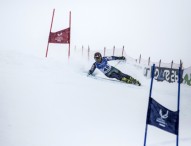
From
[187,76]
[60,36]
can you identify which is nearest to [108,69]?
[60,36]

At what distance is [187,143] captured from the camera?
4168 mm

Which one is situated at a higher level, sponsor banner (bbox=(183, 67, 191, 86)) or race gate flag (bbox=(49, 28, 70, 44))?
race gate flag (bbox=(49, 28, 70, 44))

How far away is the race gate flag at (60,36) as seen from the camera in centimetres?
693

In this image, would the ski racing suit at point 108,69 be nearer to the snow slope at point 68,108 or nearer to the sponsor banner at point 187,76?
the snow slope at point 68,108

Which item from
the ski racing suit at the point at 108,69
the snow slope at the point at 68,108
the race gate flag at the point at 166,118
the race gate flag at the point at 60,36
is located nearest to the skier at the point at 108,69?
the ski racing suit at the point at 108,69

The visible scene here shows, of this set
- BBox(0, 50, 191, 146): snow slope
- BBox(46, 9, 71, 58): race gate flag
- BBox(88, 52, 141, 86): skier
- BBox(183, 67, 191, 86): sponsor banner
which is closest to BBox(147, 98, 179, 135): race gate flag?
BBox(0, 50, 191, 146): snow slope

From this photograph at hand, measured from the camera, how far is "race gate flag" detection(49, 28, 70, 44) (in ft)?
22.7

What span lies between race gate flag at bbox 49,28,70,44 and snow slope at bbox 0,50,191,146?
55 centimetres

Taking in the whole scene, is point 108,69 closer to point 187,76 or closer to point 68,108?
point 68,108

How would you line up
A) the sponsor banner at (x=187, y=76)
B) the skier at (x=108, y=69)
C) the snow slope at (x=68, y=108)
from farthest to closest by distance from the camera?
the sponsor banner at (x=187, y=76) → the skier at (x=108, y=69) → the snow slope at (x=68, y=108)

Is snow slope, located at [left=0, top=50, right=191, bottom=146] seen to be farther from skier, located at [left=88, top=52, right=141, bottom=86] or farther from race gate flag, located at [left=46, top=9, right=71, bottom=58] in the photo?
race gate flag, located at [left=46, top=9, right=71, bottom=58]

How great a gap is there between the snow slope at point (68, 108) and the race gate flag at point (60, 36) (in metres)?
0.55

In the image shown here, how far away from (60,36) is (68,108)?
3.13m

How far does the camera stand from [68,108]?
4.35 meters
